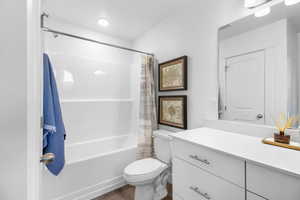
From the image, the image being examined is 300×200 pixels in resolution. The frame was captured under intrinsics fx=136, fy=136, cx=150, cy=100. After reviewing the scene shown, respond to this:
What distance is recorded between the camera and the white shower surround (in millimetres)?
1609

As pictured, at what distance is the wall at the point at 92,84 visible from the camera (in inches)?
83.9

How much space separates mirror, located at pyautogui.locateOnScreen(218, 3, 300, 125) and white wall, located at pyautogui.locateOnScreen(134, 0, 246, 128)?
10 centimetres

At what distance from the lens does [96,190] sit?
1.69m

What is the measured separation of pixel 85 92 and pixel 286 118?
2519mm

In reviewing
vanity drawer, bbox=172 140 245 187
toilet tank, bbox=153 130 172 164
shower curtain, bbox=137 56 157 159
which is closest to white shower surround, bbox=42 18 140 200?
shower curtain, bbox=137 56 157 159

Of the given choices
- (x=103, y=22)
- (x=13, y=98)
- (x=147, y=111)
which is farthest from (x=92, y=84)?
(x=13, y=98)

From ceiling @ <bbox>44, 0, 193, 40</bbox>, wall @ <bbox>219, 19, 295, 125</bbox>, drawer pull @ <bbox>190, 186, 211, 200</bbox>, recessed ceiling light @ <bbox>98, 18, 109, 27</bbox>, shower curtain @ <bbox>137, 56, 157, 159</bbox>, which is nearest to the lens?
drawer pull @ <bbox>190, 186, 211, 200</bbox>

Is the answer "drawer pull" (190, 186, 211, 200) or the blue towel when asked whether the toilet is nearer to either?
"drawer pull" (190, 186, 211, 200)

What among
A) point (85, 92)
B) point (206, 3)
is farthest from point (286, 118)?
point (85, 92)

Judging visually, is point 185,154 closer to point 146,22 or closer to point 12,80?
point 12,80

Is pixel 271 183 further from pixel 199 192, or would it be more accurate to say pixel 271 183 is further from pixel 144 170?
pixel 144 170

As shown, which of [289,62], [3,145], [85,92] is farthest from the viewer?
[85,92]

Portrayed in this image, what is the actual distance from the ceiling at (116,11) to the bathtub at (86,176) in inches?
75.4

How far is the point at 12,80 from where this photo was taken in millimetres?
438
